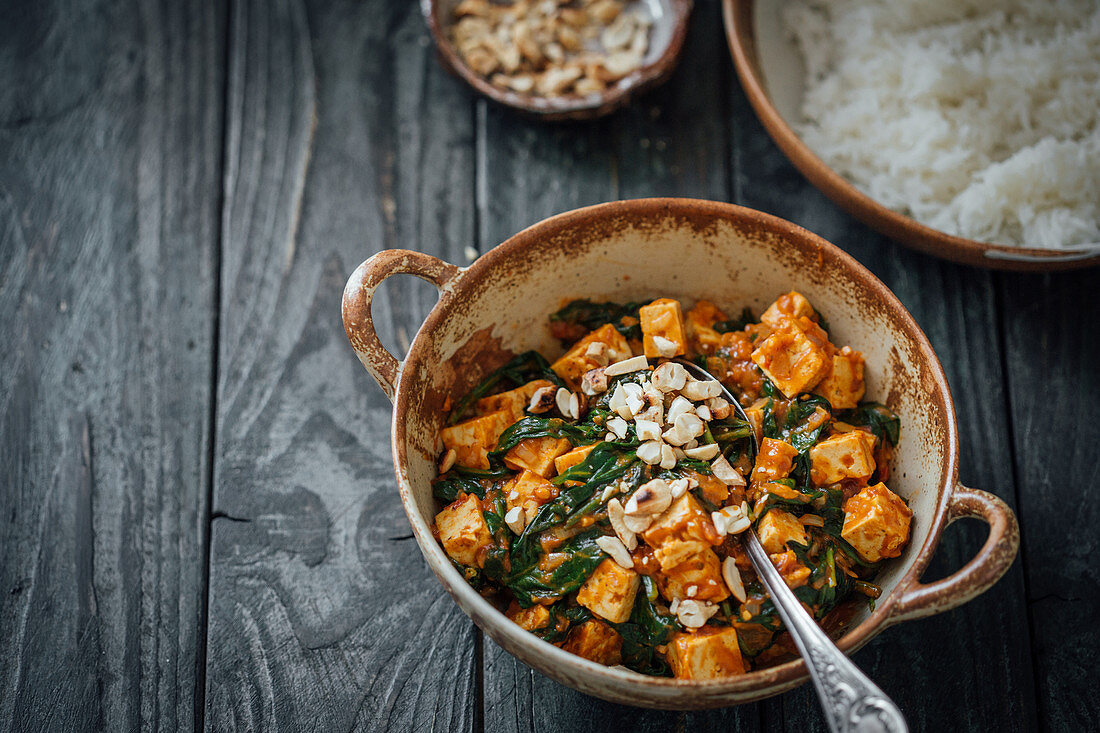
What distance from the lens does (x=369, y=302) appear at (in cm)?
173

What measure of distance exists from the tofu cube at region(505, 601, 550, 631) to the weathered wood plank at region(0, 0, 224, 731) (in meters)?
0.96

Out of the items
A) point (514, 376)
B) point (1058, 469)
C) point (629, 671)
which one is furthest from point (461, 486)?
point (1058, 469)

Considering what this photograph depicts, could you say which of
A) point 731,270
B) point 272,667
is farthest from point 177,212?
point 731,270

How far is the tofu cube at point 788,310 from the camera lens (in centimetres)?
191

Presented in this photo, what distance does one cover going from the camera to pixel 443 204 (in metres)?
2.58

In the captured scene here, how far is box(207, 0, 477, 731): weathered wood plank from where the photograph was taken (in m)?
2.08

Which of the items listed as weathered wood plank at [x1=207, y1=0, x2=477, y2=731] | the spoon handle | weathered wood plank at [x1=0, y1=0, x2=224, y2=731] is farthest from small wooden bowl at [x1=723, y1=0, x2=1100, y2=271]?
weathered wood plank at [x1=0, y1=0, x2=224, y2=731]

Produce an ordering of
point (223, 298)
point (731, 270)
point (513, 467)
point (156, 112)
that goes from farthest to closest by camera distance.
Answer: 1. point (156, 112)
2. point (223, 298)
3. point (731, 270)
4. point (513, 467)

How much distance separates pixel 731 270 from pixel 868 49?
1087 mm

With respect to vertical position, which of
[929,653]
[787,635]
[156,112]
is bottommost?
[929,653]

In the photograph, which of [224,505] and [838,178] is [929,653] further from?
[224,505]

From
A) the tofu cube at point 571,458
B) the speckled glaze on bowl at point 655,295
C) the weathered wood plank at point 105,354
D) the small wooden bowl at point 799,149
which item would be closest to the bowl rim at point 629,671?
the speckled glaze on bowl at point 655,295

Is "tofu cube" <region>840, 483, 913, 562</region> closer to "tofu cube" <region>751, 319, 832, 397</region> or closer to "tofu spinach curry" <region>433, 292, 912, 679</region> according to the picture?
"tofu spinach curry" <region>433, 292, 912, 679</region>

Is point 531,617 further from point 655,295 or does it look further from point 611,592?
point 655,295
